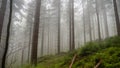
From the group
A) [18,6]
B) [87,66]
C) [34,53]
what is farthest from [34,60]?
A: [18,6]

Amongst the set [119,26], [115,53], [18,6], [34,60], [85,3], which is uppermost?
[85,3]

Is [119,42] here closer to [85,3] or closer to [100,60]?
[100,60]

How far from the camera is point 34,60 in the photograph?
9852mm

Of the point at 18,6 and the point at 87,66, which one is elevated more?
the point at 18,6

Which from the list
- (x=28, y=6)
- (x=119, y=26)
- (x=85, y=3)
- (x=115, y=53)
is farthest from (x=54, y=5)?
(x=115, y=53)

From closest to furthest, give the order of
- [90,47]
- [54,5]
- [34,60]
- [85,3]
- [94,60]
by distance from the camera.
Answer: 1. [94,60]
2. [90,47]
3. [34,60]
4. [54,5]
5. [85,3]

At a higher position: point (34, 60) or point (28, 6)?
point (28, 6)

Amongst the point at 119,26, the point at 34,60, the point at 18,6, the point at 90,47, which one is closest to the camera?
the point at 90,47

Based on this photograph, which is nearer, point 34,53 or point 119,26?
point 34,53

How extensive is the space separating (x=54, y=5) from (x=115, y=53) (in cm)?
2096

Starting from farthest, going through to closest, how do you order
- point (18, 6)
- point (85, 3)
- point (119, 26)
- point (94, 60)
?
point (85, 3) < point (18, 6) < point (119, 26) < point (94, 60)

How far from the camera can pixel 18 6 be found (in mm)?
21297

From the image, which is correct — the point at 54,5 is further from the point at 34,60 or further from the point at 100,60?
the point at 100,60

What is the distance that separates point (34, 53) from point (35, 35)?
1368 mm
